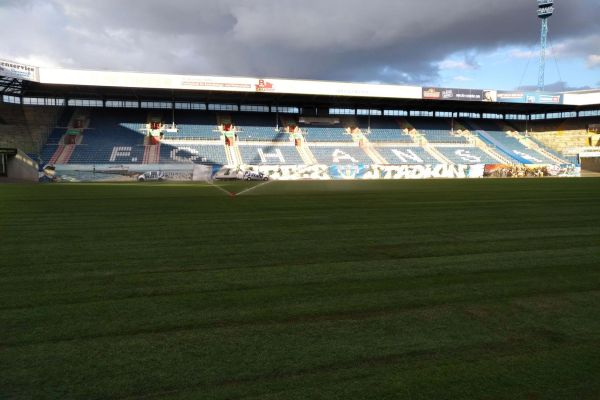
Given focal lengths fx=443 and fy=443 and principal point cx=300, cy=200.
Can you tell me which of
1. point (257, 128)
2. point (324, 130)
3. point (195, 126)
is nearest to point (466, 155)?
point (324, 130)

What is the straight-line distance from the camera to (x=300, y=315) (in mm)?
4500

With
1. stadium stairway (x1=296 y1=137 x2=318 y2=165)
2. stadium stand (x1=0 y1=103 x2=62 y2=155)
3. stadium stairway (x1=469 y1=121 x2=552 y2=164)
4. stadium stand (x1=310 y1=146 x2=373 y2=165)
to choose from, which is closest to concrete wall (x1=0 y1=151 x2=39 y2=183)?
→ stadium stand (x1=0 y1=103 x2=62 y2=155)

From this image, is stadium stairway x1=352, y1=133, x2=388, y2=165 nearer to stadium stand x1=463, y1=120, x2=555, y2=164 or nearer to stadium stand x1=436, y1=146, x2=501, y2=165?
stadium stand x1=436, y1=146, x2=501, y2=165

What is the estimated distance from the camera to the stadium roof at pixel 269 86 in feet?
143

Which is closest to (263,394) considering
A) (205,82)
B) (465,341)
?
(465,341)

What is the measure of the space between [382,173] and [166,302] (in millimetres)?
46124

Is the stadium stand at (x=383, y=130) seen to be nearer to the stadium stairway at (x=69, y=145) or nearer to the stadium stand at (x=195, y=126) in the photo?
the stadium stand at (x=195, y=126)

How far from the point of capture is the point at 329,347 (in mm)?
3725

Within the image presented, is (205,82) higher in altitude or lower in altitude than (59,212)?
higher

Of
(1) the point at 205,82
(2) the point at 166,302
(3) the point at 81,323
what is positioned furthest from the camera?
(1) the point at 205,82

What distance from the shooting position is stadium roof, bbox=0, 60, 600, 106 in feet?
143

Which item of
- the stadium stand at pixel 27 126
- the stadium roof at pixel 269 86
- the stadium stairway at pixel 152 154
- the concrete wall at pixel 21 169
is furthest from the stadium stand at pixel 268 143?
the stadium roof at pixel 269 86

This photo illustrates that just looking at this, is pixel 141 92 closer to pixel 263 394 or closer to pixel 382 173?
pixel 382 173

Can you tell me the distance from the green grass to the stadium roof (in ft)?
132
